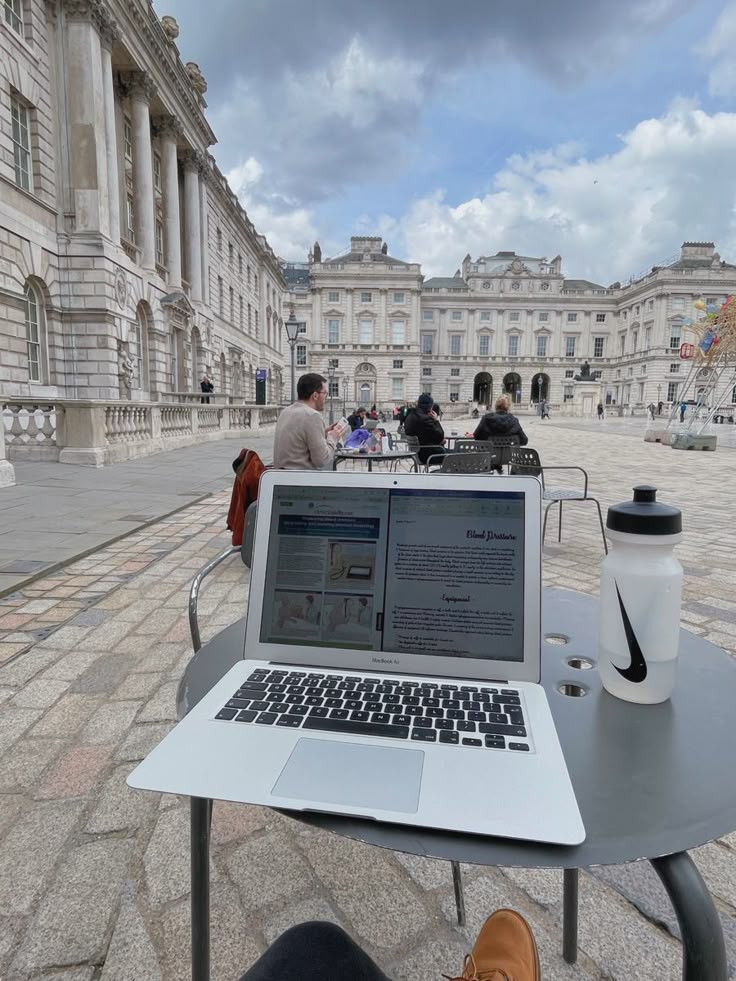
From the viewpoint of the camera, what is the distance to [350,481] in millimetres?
1323

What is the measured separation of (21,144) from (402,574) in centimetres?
1971

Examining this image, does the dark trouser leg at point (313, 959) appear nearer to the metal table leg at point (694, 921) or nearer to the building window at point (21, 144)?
the metal table leg at point (694, 921)

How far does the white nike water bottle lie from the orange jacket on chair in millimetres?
3214

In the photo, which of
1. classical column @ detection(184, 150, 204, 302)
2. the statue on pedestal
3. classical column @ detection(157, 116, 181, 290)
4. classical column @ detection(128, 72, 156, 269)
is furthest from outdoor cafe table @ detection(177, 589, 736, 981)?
classical column @ detection(184, 150, 204, 302)

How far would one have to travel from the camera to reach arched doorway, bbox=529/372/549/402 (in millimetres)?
76125

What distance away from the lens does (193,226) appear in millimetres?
27250

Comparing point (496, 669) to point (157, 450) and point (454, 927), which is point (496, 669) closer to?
point (454, 927)

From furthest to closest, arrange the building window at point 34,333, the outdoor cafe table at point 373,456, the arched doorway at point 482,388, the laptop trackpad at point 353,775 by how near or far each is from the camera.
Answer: the arched doorway at point 482,388 → the building window at point 34,333 → the outdoor cafe table at point 373,456 → the laptop trackpad at point 353,775

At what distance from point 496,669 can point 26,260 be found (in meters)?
18.3

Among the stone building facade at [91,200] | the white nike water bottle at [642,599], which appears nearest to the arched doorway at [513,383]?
the stone building facade at [91,200]

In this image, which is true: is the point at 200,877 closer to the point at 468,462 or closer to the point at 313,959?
the point at 313,959

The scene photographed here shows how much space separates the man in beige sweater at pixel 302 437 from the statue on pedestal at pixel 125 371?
1566 centimetres

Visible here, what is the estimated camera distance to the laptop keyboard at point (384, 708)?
3.28 ft

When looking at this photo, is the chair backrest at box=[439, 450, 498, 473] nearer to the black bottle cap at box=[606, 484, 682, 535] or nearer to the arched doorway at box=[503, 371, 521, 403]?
the black bottle cap at box=[606, 484, 682, 535]
